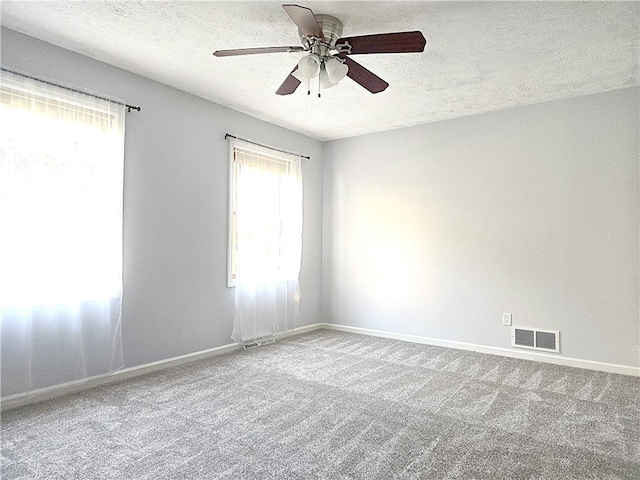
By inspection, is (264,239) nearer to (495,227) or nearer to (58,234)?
(58,234)

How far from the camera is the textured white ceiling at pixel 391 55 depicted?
102 inches

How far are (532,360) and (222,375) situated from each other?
9.91 ft

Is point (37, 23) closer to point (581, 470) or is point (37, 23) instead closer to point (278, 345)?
point (278, 345)

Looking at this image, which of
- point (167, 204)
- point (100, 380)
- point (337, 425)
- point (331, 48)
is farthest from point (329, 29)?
point (100, 380)

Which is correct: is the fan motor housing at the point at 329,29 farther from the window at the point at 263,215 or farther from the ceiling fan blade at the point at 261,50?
the window at the point at 263,215

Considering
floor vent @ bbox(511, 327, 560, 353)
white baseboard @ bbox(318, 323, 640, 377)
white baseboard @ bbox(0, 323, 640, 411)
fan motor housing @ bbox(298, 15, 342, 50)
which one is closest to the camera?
fan motor housing @ bbox(298, 15, 342, 50)

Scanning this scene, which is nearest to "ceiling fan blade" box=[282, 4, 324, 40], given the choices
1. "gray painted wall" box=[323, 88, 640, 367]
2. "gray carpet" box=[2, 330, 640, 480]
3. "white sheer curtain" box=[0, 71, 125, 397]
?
"white sheer curtain" box=[0, 71, 125, 397]

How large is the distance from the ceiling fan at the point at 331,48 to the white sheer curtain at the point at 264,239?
6.04 ft

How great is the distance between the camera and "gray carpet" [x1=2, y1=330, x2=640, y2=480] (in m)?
2.08

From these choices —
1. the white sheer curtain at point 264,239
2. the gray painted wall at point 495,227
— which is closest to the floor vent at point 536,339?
the gray painted wall at point 495,227

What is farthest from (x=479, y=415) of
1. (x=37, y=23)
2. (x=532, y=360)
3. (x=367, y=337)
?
(x=37, y=23)

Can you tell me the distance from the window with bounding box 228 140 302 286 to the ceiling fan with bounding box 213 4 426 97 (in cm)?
180

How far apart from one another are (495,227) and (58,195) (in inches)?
159

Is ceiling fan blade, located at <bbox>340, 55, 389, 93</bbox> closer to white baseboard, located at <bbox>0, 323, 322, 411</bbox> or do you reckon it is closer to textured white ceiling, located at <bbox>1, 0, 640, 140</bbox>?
textured white ceiling, located at <bbox>1, 0, 640, 140</bbox>
